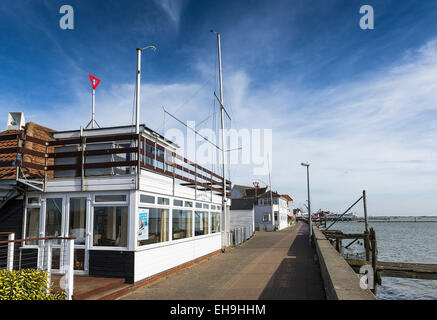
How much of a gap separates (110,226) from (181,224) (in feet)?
13.1

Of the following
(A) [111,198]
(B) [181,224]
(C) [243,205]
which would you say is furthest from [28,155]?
(C) [243,205]

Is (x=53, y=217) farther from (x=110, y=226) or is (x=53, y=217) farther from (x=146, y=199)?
(x=146, y=199)

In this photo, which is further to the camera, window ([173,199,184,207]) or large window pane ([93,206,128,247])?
window ([173,199,184,207])

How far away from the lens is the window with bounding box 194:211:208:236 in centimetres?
1577

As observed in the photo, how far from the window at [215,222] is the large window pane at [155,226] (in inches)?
271

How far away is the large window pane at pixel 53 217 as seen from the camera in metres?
10.5

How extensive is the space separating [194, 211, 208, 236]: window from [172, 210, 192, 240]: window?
37.7 inches

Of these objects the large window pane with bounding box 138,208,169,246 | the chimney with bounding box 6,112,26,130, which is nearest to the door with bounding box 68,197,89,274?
the large window pane with bounding box 138,208,169,246

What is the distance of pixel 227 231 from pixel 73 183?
12957mm

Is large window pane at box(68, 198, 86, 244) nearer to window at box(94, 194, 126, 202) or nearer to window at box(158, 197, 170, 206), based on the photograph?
window at box(94, 194, 126, 202)

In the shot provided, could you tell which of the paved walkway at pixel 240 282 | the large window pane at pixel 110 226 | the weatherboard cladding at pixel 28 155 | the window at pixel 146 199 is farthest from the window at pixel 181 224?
the weatherboard cladding at pixel 28 155

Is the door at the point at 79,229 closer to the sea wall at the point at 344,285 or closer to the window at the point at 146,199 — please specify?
the window at the point at 146,199
